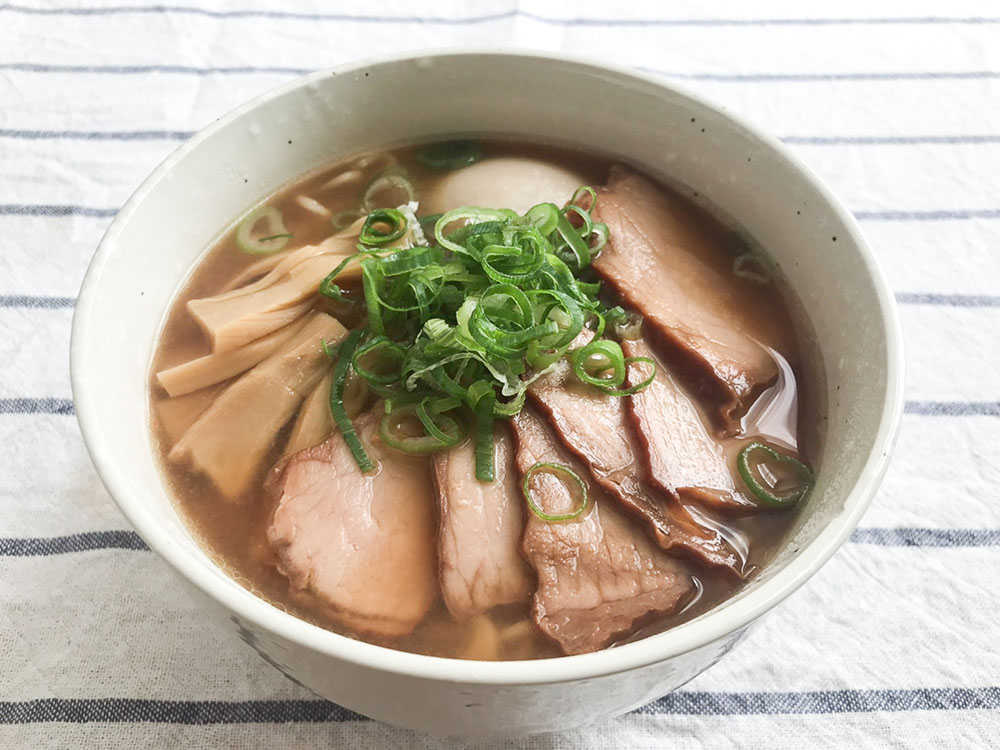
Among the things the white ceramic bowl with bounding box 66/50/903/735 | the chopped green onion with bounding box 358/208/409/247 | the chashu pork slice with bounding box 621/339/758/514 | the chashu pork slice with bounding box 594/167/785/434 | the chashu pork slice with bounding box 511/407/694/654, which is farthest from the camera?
the chopped green onion with bounding box 358/208/409/247

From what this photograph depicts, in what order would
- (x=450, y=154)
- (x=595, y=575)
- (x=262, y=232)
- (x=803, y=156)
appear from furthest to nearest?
(x=803, y=156) < (x=450, y=154) < (x=262, y=232) < (x=595, y=575)

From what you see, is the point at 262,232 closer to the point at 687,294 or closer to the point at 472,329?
the point at 472,329

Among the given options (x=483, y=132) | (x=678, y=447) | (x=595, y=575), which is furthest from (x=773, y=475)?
(x=483, y=132)

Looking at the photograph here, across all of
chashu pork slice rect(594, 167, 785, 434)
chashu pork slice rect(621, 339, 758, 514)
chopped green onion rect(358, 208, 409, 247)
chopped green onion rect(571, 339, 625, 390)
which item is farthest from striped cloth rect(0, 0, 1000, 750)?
chopped green onion rect(358, 208, 409, 247)

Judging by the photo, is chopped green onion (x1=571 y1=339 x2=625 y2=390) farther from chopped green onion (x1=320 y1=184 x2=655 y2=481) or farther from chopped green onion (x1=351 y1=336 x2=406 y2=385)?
chopped green onion (x1=351 y1=336 x2=406 y2=385)

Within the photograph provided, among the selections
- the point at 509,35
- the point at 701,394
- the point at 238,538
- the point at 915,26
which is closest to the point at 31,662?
the point at 238,538

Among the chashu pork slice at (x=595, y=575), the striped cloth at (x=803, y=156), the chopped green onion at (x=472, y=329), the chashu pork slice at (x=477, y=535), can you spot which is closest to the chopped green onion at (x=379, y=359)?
the chopped green onion at (x=472, y=329)
